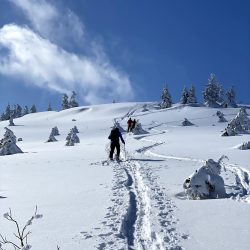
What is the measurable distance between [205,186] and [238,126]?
32.0 m

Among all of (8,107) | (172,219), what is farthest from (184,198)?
(8,107)

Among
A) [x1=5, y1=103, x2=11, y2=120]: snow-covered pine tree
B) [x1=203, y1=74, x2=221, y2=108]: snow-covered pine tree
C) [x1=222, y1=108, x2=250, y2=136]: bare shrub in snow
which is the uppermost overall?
[x1=5, y1=103, x2=11, y2=120]: snow-covered pine tree

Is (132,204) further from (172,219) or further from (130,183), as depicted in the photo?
(130,183)

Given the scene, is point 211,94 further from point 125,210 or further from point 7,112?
point 125,210

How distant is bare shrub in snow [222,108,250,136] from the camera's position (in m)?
39.1

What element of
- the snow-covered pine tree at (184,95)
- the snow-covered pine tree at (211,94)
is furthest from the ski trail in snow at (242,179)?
the snow-covered pine tree at (184,95)

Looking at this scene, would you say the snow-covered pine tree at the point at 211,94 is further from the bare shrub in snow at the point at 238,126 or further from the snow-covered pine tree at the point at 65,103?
the bare shrub in snow at the point at 238,126

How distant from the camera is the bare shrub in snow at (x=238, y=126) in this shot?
128 feet

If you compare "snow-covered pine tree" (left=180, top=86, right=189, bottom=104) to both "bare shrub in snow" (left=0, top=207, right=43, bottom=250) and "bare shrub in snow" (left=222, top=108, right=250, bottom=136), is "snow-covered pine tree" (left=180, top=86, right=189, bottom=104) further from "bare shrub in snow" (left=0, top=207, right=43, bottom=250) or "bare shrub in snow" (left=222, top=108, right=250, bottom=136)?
"bare shrub in snow" (left=0, top=207, right=43, bottom=250)

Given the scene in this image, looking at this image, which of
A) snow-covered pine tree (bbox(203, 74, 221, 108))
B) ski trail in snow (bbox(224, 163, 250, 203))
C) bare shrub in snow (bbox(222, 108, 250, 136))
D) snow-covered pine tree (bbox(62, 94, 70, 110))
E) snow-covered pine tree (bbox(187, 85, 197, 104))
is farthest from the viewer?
snow-covered pine tree (bbox(62, 94, 70, 110))

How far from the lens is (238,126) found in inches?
1609

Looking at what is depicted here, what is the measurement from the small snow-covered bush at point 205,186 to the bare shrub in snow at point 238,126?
29183mm

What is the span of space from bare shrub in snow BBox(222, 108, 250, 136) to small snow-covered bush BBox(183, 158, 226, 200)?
1149 inches

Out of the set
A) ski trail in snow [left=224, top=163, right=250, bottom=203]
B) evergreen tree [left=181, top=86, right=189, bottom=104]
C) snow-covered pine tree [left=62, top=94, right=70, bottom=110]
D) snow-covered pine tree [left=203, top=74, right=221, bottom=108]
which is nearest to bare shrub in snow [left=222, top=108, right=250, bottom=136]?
ski trail in snow [left=224, top=163, right=250, bottom=203]
